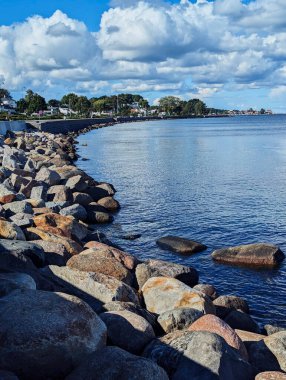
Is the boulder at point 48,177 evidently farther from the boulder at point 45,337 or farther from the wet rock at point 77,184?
the boulder at point 45,337

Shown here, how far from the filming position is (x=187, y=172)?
4003 centimetres

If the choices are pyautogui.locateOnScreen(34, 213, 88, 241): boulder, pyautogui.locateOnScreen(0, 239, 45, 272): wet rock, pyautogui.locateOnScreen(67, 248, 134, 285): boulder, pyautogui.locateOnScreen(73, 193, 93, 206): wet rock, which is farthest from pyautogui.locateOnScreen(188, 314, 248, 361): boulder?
pyautogui.locateOnScreen(73, 193, 93, 206): wet rock

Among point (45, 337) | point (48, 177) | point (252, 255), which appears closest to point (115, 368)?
point (45, 337)

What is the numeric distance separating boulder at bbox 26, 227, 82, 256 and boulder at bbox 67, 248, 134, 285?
897 millimetres

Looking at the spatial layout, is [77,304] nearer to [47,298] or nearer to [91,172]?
[47,298]

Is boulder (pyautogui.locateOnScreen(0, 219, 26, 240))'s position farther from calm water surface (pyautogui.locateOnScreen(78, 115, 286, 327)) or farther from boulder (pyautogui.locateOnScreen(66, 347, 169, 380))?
boulder (pyautogui.locateOnScreen(66, 347, 169, 380))

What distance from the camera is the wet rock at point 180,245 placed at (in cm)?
1828

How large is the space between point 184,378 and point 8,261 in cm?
476

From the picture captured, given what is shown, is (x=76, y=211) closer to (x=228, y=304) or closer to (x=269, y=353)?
(x=228, y=304)

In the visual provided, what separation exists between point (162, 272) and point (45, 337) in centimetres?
704

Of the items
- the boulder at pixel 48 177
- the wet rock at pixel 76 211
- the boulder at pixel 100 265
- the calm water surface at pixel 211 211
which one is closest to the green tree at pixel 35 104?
the calm water surface at pixel 211 211

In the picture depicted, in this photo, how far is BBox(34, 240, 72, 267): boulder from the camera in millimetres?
11992

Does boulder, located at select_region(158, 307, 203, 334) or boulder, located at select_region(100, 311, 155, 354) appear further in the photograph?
boulder, located at select_region(158, 307, 203, 334)

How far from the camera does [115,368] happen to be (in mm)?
6152
